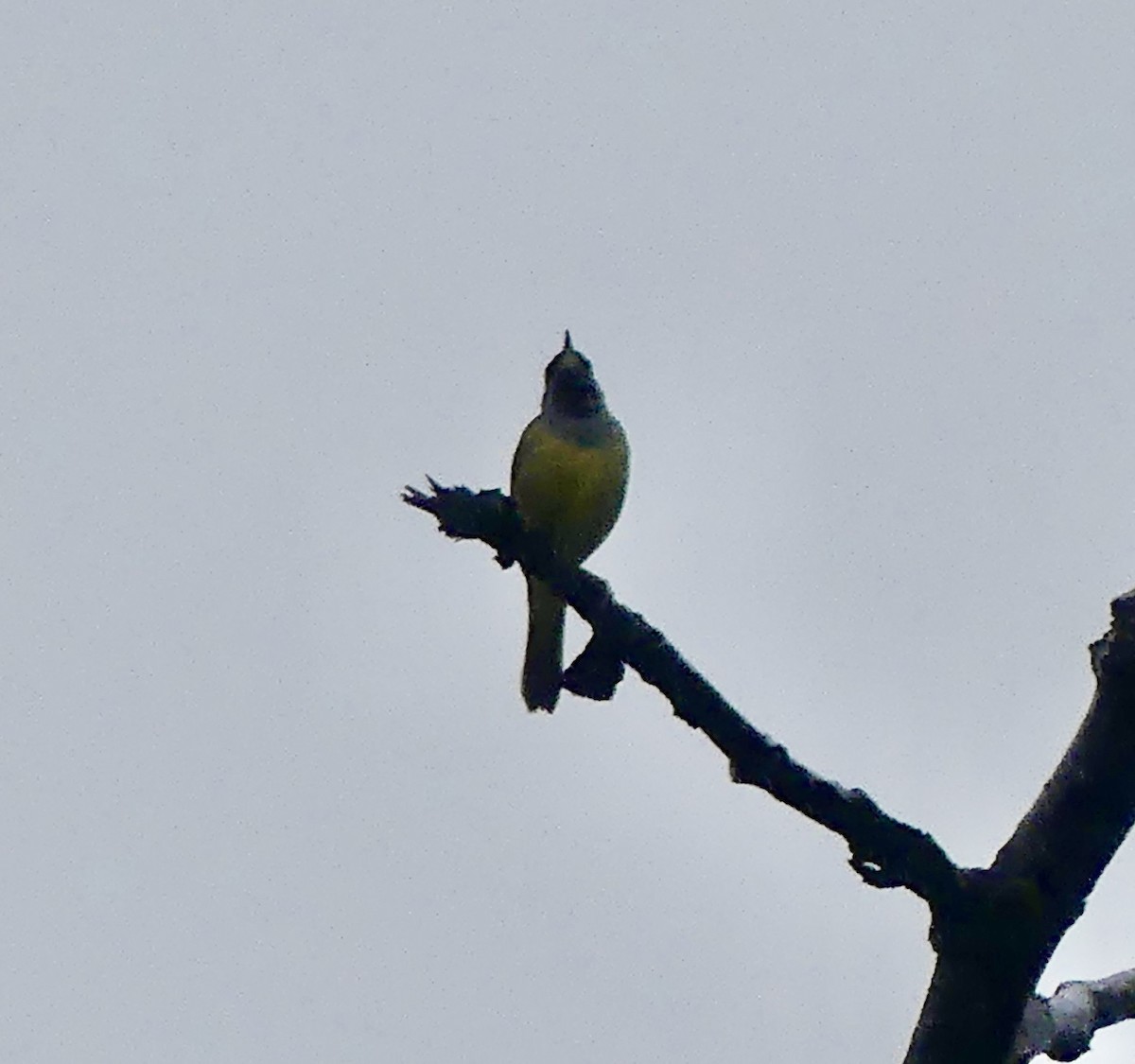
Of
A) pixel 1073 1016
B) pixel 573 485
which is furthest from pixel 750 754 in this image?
pixel 573 485

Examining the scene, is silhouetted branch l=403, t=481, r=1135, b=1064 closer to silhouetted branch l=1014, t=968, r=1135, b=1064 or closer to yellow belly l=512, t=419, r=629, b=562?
silhouetted branch l=1014, t=968, r=1135, b=1064

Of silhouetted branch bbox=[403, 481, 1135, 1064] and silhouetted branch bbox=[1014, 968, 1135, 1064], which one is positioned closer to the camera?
silhouetted branch bbox=[403, 481, 1135, 1064]

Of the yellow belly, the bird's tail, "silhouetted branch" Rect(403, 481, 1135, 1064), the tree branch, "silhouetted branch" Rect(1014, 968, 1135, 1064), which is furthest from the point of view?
the bird's tail

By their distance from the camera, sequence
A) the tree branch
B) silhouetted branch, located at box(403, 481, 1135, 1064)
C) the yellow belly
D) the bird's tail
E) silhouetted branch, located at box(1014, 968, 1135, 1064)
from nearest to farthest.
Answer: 1. silhouetted branch, located at box(403, 481, 1135, 1064)
2. the tree branch
3. silhouetted branch, located at box(1014, 968, 1135, 1064)
4. the yellow belly
5. the bird's tail

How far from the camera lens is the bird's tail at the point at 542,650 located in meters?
9.12

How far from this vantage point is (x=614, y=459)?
885 centimetres

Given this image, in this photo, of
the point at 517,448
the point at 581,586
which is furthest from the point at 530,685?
the point at 581,586

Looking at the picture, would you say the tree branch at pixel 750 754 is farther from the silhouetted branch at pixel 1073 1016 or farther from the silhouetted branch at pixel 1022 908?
the silhouetted branch at pixel 1073 1016

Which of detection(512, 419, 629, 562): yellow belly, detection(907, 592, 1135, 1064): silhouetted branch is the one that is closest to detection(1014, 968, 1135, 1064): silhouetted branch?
detection(907, 592, 1135, 1064): silhouetted branch

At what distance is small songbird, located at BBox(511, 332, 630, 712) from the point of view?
8594 mm

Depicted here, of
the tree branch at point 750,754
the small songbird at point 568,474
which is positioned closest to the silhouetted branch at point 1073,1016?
the tree branch at point 750,754

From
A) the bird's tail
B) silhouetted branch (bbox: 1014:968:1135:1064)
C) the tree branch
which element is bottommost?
silhouetted branch (bbox: 1014:968:1135:1064)

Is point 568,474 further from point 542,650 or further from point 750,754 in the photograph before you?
point 750,754

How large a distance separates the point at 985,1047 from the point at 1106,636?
109 cm
